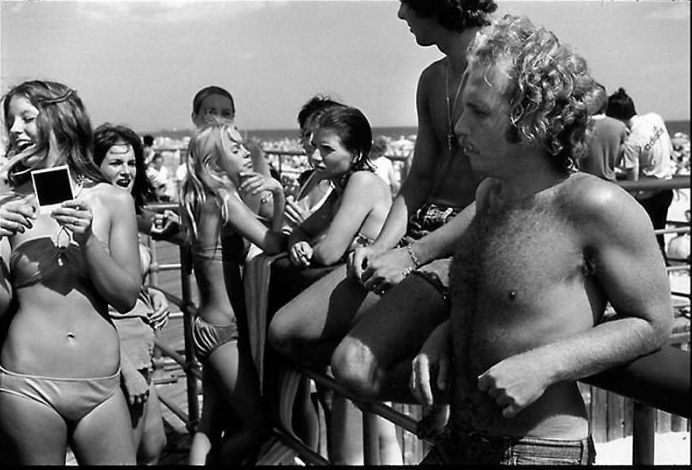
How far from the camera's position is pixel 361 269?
6.17 feet

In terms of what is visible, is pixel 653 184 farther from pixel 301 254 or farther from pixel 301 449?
pixel 301 449

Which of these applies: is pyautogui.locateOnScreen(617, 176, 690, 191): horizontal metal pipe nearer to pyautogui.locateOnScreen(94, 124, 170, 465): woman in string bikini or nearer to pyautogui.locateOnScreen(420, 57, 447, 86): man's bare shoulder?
pyautogui.locateOnScreen(420, 57, 447, 86): man's bare shoulder

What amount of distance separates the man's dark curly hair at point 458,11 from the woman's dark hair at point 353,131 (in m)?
0.54

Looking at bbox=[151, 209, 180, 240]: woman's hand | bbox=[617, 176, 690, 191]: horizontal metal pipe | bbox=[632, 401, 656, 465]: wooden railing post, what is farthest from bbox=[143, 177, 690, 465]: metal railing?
bbox=[617, 176, 690, 191]: horizontal metal pipe

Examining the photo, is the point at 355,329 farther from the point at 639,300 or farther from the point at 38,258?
the point at 38,258

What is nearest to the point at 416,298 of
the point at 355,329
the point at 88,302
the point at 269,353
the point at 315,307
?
the point at 355,329

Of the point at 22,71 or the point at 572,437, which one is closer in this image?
the point at 572,437

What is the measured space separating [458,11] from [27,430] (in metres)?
1.48

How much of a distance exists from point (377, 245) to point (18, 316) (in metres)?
0.94

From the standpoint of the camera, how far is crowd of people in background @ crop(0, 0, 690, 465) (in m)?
1.35

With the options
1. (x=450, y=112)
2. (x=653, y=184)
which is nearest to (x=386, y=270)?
(x=450, y=112)

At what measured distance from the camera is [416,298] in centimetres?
162

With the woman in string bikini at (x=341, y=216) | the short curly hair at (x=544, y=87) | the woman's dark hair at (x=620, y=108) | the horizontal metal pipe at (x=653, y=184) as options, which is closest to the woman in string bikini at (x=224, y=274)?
the woman in string bikini at (x=341, y=216)

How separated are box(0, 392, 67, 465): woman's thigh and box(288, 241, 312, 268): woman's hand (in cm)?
72
